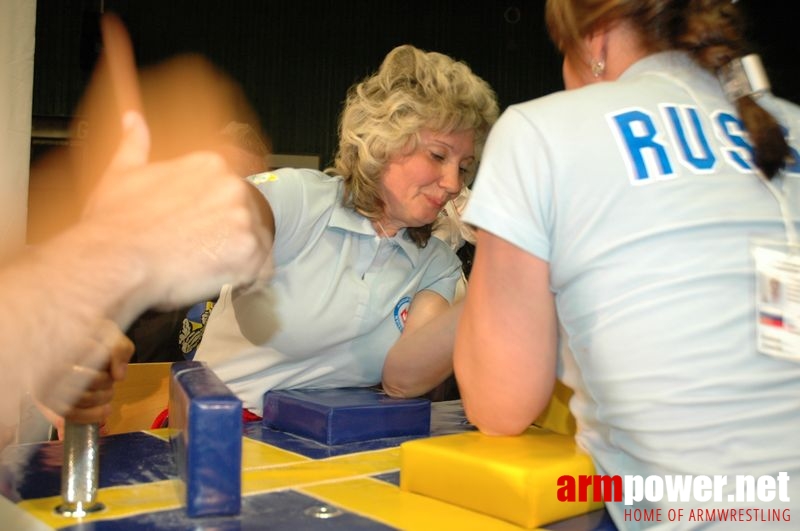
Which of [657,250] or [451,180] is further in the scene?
[451,180]

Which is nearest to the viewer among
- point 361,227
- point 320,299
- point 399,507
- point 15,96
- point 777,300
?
point 777,300

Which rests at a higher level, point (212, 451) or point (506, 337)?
point (506, 337)

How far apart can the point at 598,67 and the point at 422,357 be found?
0.86 meters

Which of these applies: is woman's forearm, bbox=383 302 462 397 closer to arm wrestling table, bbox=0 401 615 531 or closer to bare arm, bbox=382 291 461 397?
bare arm, bbox=382 291 461 397

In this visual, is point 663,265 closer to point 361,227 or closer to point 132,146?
point 132,146

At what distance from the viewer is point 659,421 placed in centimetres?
87

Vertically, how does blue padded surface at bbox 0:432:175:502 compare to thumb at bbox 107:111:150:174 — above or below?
below

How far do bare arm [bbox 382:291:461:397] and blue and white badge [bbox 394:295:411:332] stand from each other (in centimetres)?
4

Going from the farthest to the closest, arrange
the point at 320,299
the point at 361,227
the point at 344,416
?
the point at 361,227 < the point at 320,299 < the point at 344,416

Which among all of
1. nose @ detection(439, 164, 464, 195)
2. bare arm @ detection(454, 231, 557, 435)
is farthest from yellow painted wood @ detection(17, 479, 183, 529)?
nose @ detection(439, 164, 464, 195)

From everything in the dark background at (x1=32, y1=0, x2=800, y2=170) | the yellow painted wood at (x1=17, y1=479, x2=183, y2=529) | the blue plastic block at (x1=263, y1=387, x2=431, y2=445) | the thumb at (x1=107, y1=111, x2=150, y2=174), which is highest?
the dark background at (x1=32, y1=0, x2=800, y2=170)

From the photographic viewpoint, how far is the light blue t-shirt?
0.85 m

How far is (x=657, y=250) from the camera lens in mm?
882

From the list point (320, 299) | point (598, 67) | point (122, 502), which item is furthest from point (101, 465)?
point (598, 67)
